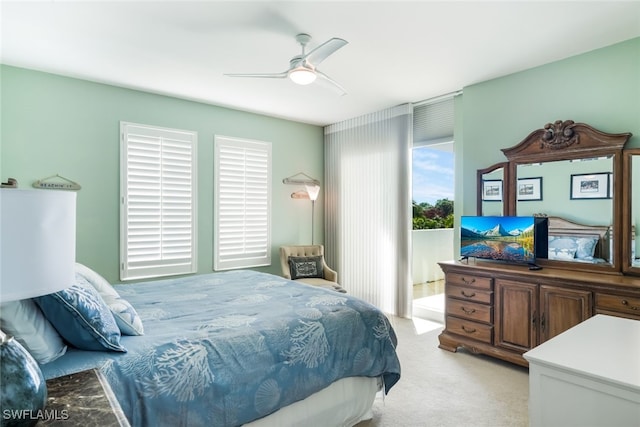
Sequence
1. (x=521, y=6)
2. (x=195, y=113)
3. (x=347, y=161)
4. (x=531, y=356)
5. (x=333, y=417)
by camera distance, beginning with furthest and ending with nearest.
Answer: (x=347, y=161) < (x=195, y=113) < (x=521, y=6) < (x=333, y=417) < (x=531, y=356)

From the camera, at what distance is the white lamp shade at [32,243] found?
0.83 metres

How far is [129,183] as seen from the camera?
394cm

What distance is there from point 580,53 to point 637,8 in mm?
694

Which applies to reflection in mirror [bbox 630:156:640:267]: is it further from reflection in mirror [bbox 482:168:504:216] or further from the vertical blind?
the vertical blind

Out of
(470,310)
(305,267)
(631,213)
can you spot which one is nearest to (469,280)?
(470,310)

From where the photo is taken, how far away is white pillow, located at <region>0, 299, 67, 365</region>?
1.30 meters

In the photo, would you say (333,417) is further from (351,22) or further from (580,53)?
(580,53)

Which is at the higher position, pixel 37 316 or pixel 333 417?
pixel 37 316

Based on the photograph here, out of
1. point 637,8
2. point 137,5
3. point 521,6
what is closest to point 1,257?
point 137,5

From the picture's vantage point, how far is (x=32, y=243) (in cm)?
87

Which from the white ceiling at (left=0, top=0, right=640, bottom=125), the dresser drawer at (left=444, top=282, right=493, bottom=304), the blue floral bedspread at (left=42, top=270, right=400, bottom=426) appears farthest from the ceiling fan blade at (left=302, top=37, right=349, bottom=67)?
the dresser drawer at (left=444, top=282, right=493, bottom=304)

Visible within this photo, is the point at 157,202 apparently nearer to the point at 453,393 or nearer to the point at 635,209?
the point at 453,393

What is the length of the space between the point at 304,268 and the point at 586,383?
3707 millimetres

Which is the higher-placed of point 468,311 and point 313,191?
point 313,191
